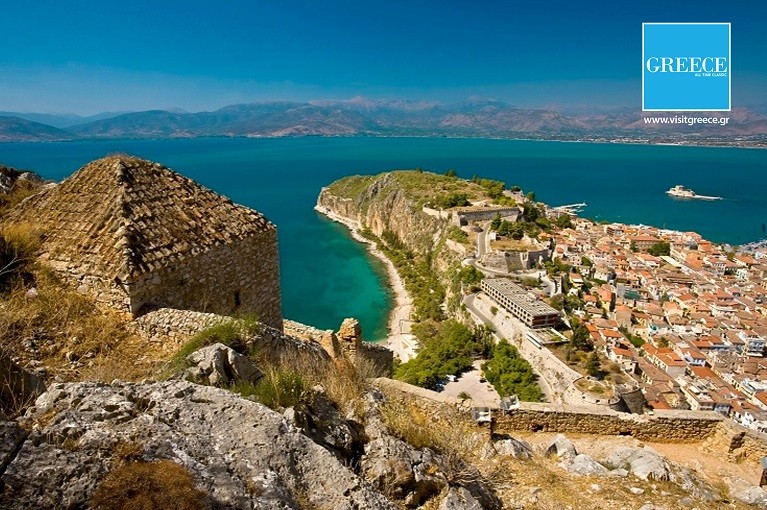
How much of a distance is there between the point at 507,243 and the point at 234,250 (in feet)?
156

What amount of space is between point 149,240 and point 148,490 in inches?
194

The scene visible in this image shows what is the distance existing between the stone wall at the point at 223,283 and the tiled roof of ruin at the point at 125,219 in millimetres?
170

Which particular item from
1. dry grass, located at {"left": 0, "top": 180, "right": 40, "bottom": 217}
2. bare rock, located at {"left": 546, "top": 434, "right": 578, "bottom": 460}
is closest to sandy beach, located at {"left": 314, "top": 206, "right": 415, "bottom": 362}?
dry grass, located at {"left": 0, "top": 180, "right": 40, "bottom": 217}

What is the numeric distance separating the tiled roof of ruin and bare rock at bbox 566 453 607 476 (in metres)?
6.56

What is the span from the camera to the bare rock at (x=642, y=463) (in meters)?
6.60

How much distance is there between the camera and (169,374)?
13.9 feet

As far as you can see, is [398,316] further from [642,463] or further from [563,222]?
[563,222]

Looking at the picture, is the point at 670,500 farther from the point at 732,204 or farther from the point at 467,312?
the point at 732,204

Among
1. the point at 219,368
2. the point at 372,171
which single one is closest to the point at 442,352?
the point at 219,368

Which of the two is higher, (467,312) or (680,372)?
(467,312)

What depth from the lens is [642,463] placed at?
22.7ft

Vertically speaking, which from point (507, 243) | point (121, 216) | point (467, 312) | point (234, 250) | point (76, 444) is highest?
point (121, 216)

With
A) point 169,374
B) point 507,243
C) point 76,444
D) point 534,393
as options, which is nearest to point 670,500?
point 169,374

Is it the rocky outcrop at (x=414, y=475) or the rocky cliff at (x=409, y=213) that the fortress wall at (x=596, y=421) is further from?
the rocky cliff at (x=409, y=213)
